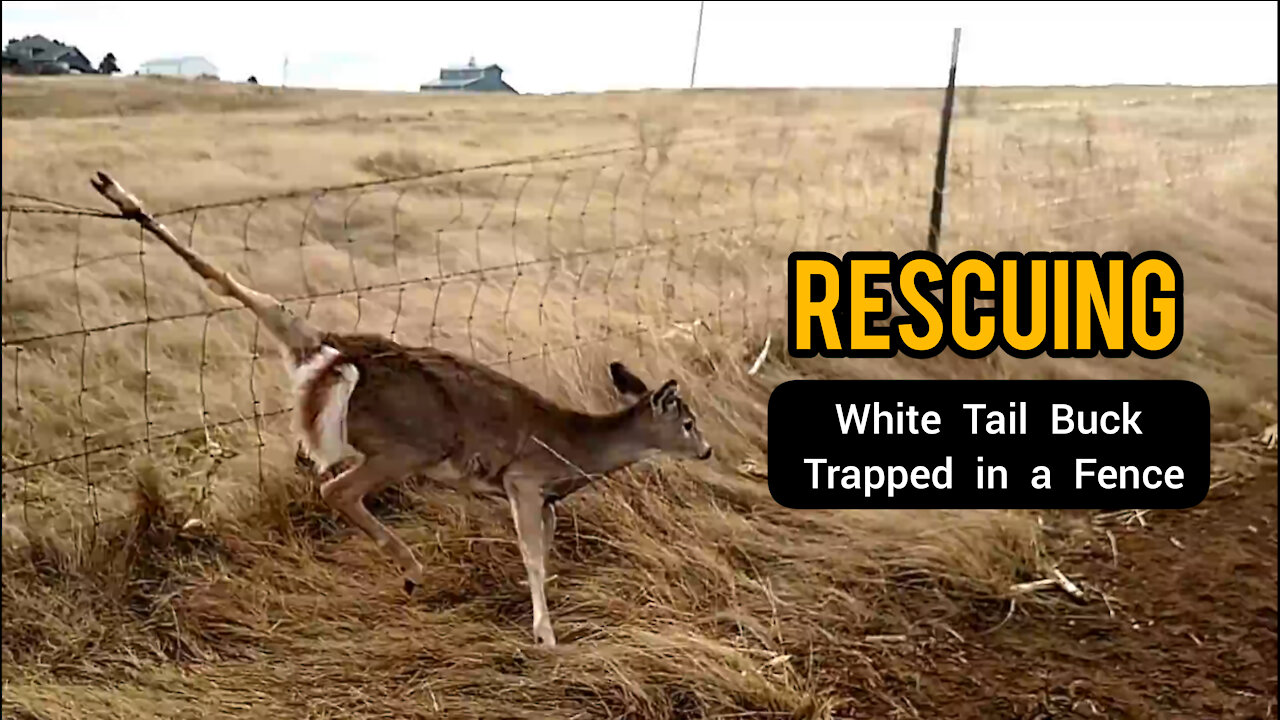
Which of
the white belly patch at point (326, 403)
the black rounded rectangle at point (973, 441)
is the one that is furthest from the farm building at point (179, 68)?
Result: the black rounded rectangle at point (973, 441)

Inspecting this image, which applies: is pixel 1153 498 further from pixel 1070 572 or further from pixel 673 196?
pixel 673 196

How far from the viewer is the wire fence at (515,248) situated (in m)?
2.44

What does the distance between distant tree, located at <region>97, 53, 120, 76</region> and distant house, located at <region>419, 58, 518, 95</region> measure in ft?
1.66

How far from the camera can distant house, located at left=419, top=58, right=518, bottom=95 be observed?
6.72 ft

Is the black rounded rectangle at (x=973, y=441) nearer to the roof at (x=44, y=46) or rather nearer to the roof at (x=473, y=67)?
the roof at (x=473, y=67)

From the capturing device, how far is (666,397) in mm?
2104

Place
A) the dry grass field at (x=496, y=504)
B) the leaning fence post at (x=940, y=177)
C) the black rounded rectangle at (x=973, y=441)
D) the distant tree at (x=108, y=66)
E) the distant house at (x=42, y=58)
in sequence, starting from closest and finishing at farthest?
the distant house at (x=42, y=58), the distant tree at (x=108, y=66), the dry grass field at (x=496, y=504), the black rounded rectangle at (x=973, y=441), the leaning fence post at (x=940, y=177)

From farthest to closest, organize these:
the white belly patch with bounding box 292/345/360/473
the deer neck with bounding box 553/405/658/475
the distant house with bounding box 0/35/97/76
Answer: the deer neck with bounding box 553/405/658/475 → the white belly patch with bounding box 292/345/360/473 → the distant house with bounding box 0/35/97/76

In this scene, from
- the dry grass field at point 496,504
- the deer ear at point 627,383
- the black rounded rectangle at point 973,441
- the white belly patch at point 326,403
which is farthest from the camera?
the black rounded rectangle at point 973,441

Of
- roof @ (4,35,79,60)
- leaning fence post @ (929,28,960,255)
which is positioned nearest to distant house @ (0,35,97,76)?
roof @ (4,35,79,60)

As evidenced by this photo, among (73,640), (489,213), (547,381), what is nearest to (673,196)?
(489,213)

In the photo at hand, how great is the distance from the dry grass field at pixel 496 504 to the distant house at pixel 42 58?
24mm

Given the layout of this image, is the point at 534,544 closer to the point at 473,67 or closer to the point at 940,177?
the point at 473,67

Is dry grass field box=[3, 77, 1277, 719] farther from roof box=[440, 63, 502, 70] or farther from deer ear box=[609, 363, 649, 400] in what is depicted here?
deer ear box=[609, 363, 649, 400]
